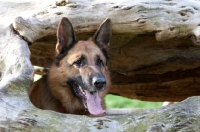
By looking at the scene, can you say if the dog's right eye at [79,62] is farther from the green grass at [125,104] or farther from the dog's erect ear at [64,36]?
the green grass at [125,104]

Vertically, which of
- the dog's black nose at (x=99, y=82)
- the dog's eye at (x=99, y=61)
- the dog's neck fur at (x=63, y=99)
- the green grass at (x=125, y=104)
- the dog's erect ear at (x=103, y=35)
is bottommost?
the green grass at (x=125, y=104)

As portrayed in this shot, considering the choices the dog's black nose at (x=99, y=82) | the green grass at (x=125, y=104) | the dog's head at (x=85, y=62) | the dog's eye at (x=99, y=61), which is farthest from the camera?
the green grass at (x=125, y=104)

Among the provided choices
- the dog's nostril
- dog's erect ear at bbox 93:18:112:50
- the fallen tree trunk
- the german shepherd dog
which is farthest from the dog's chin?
dog's erect ear at bbox 93:18:112:50

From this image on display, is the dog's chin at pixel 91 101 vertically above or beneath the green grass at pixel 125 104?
above

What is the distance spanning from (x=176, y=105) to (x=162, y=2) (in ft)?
4.80

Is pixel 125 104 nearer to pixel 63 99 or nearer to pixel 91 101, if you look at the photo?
pixel 63 99

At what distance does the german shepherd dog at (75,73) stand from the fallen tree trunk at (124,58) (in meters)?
0.14

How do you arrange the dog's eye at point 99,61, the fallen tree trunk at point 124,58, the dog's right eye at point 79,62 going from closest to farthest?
1. the fallen tree trunk at point 124,58
2. the dog's right eye at point 79,62
3. the dog's eye at point 99,61

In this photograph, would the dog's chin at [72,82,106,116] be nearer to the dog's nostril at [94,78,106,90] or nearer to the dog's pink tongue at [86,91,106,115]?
the dog's pink tongue at [86,91,106,115]

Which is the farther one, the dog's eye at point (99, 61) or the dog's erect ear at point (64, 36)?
the dog's eye at point (99, 61)

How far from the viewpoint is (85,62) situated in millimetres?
5094

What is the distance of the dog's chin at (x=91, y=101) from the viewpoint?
486 cm

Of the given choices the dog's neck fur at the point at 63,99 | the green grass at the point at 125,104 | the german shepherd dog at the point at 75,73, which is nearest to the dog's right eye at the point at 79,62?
the german shepherd dog at the point at 75,73

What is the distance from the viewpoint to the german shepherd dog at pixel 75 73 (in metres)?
4.93
